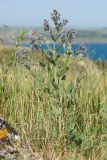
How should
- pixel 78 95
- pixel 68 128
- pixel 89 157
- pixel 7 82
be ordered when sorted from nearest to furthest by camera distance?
pixel 89 157 → pixel 68 128 → pixel 78 95 → pixel 7 82

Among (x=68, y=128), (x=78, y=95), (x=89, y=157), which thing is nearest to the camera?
(x=89, y=157)

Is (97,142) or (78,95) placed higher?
(78,95)

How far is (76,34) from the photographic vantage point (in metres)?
4.66

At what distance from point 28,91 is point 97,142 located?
100 centimetres

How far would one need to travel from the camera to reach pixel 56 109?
457 cm

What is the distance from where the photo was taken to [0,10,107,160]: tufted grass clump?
4.46 meters

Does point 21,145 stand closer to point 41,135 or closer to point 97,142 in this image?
point 41,135

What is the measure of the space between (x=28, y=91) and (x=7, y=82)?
0.43 meters

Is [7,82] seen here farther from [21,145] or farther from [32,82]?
[21,145]

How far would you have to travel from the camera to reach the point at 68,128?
458cm

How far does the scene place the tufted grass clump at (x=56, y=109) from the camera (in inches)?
175

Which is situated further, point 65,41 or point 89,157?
point 65,41

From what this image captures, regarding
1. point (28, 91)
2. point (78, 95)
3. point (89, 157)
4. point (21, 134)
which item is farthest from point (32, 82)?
point (89, 157)

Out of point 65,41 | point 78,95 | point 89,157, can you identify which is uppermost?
point 65,41
